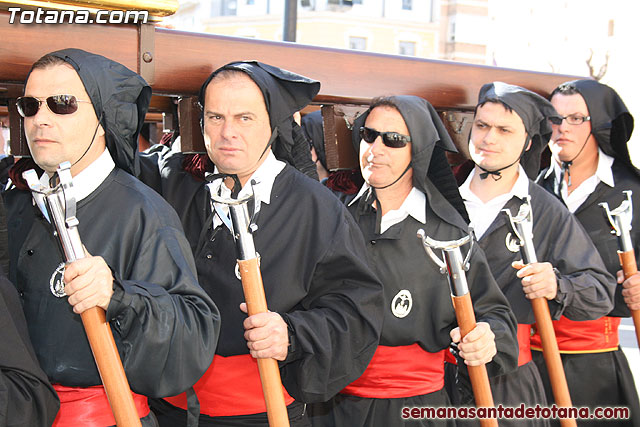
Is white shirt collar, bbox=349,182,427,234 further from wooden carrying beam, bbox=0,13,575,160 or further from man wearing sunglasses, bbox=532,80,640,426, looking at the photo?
man wearing sunglasses, bbox=532,80,640,426

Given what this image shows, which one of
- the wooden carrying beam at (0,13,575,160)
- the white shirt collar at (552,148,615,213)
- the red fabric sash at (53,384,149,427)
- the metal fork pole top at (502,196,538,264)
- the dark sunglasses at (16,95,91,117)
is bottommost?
the red fabric sash at (53,384,149,427)

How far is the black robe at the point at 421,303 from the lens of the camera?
3.21 meters

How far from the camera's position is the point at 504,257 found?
3.68 metres

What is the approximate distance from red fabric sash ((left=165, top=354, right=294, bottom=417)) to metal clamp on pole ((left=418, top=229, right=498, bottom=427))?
0.77 meters

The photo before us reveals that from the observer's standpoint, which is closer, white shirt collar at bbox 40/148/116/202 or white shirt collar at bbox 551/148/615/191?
white shirt collar at bbox 40/148/116/202

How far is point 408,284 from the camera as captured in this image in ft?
10.7

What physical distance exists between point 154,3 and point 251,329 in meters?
1.23

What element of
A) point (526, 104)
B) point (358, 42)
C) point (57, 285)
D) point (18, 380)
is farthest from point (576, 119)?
point (358, 42)

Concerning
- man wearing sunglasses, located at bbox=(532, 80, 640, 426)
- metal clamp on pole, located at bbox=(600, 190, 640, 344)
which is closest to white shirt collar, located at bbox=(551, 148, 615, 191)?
man wearing sunglasses, located at bbox=(532, 80, 640, 426)

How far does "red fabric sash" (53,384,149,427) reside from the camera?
226 cm

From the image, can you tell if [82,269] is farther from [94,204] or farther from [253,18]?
[253,18]

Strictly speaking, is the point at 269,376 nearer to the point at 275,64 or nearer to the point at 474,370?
the point at 474,370

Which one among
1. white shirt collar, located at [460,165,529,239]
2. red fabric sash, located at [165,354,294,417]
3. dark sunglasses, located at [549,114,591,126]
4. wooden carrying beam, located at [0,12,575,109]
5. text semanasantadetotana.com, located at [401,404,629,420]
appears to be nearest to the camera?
wooden carrying beam, located at [0,12,575,109]

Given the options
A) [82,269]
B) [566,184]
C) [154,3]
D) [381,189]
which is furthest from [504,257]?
[82,269]
